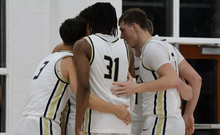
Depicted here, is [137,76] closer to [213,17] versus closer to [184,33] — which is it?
[184,33]

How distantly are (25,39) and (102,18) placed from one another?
193cm

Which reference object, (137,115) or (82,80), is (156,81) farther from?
(82,80)

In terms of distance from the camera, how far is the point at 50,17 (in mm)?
4508

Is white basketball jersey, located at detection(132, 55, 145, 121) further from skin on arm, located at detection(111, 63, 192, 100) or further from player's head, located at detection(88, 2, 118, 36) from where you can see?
player's head, located at detection(88, 2, 118, 36)

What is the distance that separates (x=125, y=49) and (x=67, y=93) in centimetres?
54

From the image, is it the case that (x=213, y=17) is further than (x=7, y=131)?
Yes

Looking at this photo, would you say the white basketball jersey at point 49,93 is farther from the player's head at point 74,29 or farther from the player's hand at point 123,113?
the player's hand at point 123,113

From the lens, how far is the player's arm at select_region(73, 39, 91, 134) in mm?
2566

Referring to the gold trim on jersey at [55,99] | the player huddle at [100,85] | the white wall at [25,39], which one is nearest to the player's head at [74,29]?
the player huddle at [100,85]

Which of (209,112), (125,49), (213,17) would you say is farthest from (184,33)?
(125,49)

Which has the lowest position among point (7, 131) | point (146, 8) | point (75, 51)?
point (7, 131)

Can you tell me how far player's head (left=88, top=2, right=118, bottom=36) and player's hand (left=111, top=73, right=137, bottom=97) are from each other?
38 centimetres

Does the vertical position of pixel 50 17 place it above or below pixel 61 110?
above

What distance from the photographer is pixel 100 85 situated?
2.65m
